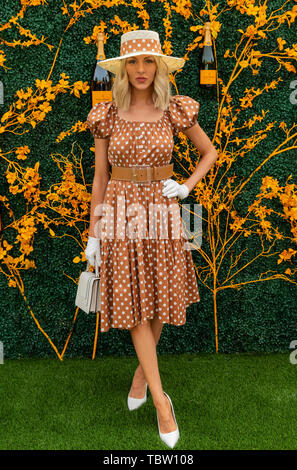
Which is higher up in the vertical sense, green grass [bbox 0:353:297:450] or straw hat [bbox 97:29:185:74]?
straw hat [bbox 97:29:185:74]

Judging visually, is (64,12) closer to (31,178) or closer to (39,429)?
(31,178)

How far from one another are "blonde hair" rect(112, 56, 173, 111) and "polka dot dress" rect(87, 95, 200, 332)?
0.07m

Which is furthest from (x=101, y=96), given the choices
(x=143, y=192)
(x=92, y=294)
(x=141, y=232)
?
(x=92, y=294)

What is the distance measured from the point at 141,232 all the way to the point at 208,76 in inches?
44.3

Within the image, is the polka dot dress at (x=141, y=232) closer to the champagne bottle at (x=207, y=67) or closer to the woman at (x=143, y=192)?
the woman at (x=143, y=192)

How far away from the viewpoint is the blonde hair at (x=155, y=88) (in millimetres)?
2078

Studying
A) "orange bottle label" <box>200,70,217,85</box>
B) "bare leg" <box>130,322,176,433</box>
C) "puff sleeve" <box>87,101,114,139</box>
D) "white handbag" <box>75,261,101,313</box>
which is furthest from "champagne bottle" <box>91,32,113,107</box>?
"bare leg" <box>130,322,176,433</box>

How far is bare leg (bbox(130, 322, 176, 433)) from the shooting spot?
2121 mm

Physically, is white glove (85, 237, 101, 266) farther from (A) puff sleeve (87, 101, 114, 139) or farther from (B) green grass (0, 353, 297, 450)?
(B) green grass (0, 353, 297, 450)

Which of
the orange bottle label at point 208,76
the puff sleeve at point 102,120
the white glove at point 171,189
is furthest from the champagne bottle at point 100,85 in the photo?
the white glove at point 171,189

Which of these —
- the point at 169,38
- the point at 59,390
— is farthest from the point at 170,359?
the point at 169,38

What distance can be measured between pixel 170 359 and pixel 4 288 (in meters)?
1.06

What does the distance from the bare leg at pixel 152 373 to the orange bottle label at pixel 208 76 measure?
1401mm

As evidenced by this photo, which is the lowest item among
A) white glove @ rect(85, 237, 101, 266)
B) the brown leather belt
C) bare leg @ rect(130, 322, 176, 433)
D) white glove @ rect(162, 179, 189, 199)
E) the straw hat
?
bare leg @ rect(130, 322, 176, 433)
